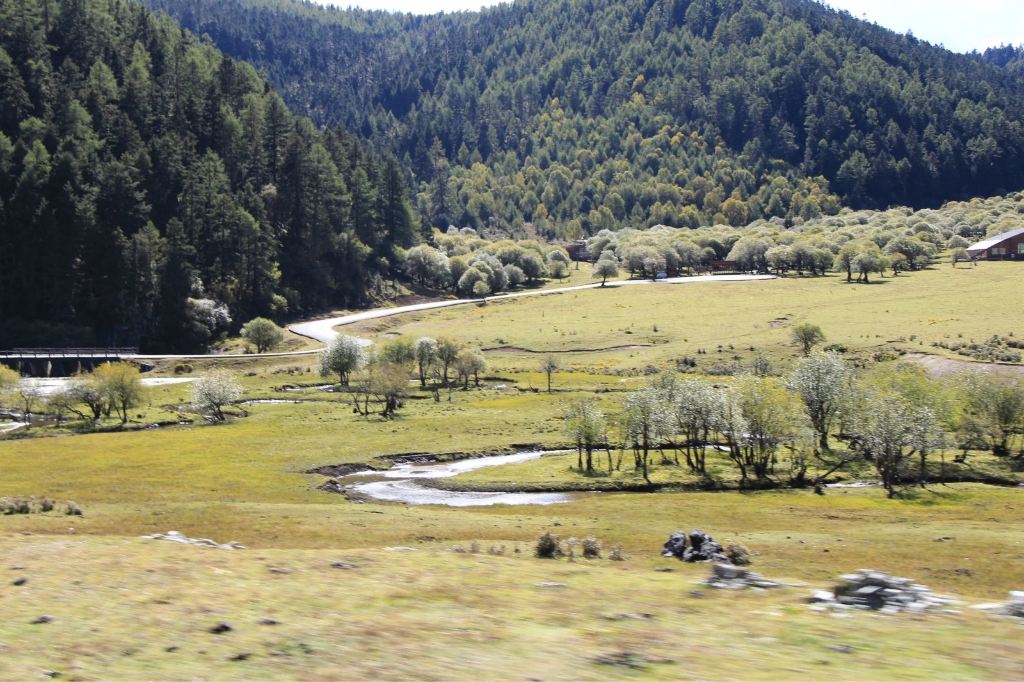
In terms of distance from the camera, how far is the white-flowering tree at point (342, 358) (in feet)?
398

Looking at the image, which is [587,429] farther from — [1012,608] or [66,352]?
[66,352]

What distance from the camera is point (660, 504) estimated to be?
63969 millimetres

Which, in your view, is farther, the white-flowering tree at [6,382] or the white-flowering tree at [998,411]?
the white-flowering tree at [6,382]

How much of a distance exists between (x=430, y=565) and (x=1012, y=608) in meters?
17.6

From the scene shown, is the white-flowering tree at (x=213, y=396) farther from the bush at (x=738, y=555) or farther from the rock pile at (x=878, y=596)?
the rock pile at (x=878, y=596)

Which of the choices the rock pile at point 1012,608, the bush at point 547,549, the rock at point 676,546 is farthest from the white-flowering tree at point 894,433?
the rock pile at point 1012,608

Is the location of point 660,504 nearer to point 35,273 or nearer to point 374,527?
point 374,527

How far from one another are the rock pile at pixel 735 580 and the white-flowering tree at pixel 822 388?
5802 cm

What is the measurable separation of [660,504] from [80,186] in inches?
5936

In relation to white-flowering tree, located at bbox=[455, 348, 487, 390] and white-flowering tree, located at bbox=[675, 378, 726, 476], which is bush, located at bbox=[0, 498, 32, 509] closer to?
white-flowering tree, located at bbox=[675, 378, 726, 476]

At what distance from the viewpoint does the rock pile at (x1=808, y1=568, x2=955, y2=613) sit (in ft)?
76.2

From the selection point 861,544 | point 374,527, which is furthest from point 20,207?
point 861,544

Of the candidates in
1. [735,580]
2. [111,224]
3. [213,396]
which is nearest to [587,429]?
[213,396]

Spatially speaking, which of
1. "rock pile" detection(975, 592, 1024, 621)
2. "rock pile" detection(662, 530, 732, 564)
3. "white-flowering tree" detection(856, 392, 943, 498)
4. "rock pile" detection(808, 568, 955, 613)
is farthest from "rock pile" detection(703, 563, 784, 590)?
"white-flowering tree" detection(856, 392, 943, 498)
